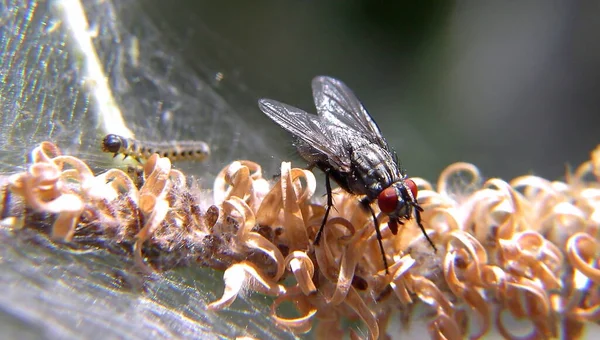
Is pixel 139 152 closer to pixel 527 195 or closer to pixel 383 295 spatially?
pixel 383 295

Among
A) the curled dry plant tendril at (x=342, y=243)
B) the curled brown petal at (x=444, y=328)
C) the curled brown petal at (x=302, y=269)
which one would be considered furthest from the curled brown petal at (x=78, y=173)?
the curled brown petal at (x=444, y=328)

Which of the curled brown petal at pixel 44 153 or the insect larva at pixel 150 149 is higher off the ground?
the curled brown petal at pixel 44 153

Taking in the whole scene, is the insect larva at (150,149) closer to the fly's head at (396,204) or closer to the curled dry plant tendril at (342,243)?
the curled dry plant tendril at (342,243)

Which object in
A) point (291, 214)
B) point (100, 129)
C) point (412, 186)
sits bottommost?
point (100, 129)

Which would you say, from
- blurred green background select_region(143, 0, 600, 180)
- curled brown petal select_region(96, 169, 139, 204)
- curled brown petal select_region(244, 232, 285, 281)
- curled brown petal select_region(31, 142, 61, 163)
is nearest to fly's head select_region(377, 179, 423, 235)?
curled brown petal select_region(244, 232, 285, 281)

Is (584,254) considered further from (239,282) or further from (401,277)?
(239,282)

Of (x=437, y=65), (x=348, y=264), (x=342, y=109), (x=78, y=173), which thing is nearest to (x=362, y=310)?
(x=348, y=264)
